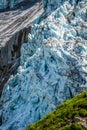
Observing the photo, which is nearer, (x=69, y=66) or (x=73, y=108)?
(x=73, y=108)

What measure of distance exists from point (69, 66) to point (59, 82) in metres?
2.08

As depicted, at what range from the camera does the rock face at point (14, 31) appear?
73125 millimetres

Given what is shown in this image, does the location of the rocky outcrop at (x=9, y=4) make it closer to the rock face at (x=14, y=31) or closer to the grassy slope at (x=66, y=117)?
the rock face at (x=14, y=31)

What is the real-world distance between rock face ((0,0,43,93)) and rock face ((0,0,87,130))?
1286 centimetres

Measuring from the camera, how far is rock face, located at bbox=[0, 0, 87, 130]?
130 ft

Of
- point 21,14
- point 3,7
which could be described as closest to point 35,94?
point 21,14

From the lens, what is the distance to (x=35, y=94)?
41.1 metres

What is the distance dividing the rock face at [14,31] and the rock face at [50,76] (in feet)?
42.2

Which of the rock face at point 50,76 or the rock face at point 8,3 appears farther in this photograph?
the rock face at point 8,3

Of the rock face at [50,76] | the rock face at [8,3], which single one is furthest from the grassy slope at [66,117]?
the rock face at [8,3]

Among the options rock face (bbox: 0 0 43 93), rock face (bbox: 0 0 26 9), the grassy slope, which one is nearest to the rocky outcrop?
rock face (bbox: 0 0 26 9)

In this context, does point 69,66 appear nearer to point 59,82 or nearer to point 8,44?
point 59,82

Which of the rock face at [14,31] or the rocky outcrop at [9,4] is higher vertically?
the rocky outcrop at [9,4]

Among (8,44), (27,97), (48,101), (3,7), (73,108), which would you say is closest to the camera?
(73,108)
